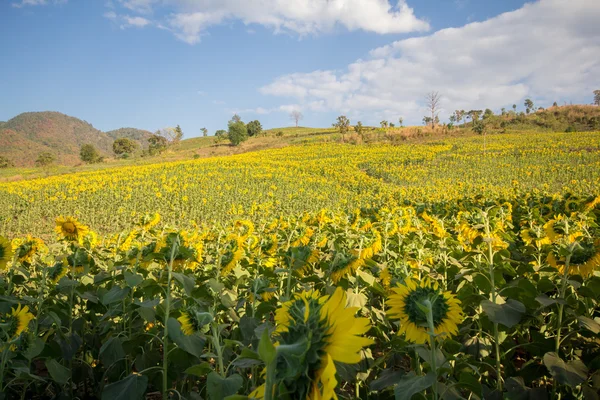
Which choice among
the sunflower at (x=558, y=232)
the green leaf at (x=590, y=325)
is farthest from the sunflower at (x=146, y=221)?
the sunflower at (x=558, y=232)

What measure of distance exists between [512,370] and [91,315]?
249 cm

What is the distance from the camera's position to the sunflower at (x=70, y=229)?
7.70ft

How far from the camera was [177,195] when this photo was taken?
56.5ft

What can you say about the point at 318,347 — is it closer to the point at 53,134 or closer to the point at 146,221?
the point at 146,221

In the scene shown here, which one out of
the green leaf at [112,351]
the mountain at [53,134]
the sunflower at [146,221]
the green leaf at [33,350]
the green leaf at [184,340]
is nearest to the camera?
the green leaf at [184,340]

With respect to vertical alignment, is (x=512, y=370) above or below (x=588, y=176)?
above

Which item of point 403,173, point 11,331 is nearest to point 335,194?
point 403,173

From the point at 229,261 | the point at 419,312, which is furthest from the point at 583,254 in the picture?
the point at 229,261

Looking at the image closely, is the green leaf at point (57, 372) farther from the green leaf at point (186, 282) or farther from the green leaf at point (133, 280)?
the green leaf at point (186, 282)

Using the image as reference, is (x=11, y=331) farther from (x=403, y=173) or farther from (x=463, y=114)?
(x=463, y=114)

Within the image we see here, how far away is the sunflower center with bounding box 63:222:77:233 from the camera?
234 cm

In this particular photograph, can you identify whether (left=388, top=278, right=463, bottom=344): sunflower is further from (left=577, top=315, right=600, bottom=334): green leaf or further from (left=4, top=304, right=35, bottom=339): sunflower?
(left=4, top=304, right=35, bottom=339): sunflower

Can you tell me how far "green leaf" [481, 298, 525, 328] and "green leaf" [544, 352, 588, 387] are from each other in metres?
0.27

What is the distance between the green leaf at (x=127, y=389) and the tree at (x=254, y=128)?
243 feet
